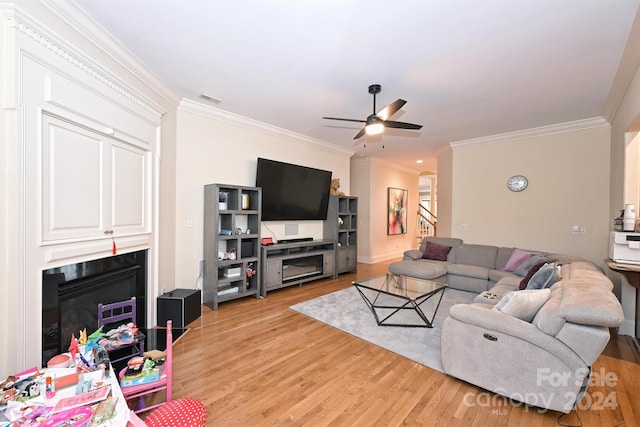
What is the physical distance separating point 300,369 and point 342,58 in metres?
2.91

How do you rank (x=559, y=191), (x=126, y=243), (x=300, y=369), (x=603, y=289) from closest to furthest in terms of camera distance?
(x=603, y=289), (x=300, y=369), (x=126, y=243), (x=559, y=191)

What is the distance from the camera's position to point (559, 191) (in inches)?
184

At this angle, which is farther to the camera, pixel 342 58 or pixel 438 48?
pixel 342 58

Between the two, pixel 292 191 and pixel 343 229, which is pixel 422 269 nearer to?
pixel 343 229

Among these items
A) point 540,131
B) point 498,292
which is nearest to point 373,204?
point 540,131

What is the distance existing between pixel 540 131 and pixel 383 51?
3.92 meters

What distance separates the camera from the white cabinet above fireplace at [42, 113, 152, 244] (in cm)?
190

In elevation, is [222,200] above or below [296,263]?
above

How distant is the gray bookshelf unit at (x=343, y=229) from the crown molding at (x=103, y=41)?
143 inches

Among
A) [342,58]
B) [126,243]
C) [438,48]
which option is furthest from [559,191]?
[126,243]

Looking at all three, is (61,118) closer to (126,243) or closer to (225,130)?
(126,243)

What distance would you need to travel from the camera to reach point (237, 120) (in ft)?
14.3

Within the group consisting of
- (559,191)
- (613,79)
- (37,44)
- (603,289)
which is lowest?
(603,289)

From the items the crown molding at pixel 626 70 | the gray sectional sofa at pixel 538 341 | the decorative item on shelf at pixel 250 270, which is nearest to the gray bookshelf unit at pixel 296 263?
the decorative item on shelf at pixel 250 270
